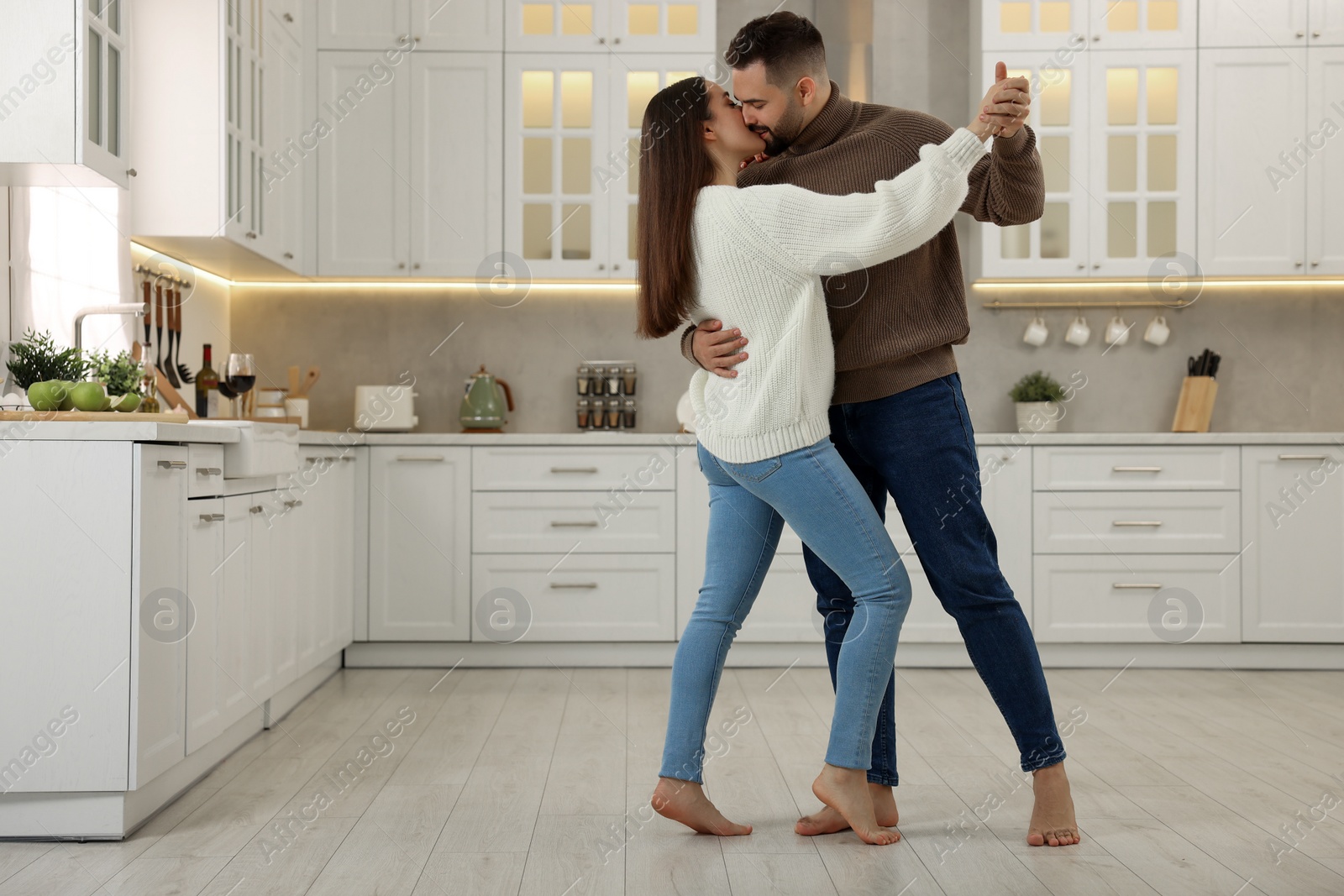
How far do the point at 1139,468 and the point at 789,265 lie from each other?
248 centimetres

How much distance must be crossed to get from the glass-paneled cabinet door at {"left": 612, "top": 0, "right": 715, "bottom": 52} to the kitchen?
0.02m

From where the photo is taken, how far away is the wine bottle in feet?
11.5

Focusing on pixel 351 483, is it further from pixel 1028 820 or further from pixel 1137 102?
pixel 1137 102

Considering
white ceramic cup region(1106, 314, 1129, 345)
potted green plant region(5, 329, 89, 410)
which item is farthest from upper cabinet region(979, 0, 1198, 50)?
potted green plant region(5, 329, 89, 410)

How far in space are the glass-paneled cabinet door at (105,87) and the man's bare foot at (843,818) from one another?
211 cm

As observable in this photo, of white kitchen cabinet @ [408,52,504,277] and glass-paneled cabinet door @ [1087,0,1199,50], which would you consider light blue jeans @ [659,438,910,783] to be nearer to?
white kitchen cabinet @ [408,52,504,277]

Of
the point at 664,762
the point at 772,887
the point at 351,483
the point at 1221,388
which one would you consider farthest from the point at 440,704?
the point at 1221,388

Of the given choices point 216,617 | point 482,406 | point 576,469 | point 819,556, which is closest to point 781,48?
point 819,556

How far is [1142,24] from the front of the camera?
157 inches

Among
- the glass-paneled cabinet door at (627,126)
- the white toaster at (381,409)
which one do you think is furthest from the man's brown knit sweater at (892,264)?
the white toaster at (381,409)

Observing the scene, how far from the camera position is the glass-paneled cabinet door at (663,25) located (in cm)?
399

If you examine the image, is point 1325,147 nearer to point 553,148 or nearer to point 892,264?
point 553,148

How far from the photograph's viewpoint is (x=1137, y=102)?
4004 millimetres

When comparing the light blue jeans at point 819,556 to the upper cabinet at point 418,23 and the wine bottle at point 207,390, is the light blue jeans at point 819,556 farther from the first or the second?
the upper cabinet at point 418,23
